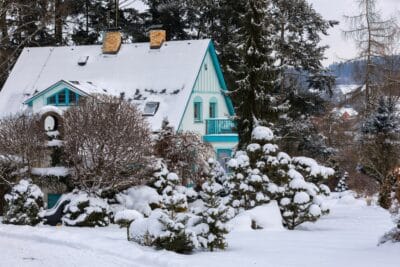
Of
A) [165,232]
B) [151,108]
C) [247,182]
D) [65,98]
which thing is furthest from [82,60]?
[165,232]

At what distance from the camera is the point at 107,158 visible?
64.3 ft

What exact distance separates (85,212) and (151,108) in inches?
363

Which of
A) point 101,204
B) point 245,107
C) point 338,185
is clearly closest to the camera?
point 101,204

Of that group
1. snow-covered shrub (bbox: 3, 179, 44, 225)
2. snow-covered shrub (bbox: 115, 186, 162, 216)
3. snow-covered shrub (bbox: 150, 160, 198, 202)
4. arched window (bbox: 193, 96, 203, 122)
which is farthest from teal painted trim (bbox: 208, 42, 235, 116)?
snow-covered shrub (bbox: 3, 179, 44, 225)

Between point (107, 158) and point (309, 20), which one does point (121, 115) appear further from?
point (309, 20)

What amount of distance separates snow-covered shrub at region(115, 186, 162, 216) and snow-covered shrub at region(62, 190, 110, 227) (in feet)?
2.97

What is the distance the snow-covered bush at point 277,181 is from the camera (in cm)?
1736

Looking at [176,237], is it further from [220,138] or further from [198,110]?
[198,110]

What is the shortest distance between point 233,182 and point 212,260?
290 inches

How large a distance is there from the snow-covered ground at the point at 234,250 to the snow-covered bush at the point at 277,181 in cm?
84

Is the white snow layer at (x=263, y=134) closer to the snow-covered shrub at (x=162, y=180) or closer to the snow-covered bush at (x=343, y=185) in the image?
the snow-covered shrub at (x=162, y=180)

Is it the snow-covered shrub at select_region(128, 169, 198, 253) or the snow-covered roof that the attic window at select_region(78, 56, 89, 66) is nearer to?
the snow-covered roof

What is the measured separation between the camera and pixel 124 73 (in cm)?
3017

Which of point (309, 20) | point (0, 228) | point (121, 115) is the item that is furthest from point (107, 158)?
point (309, 20)
